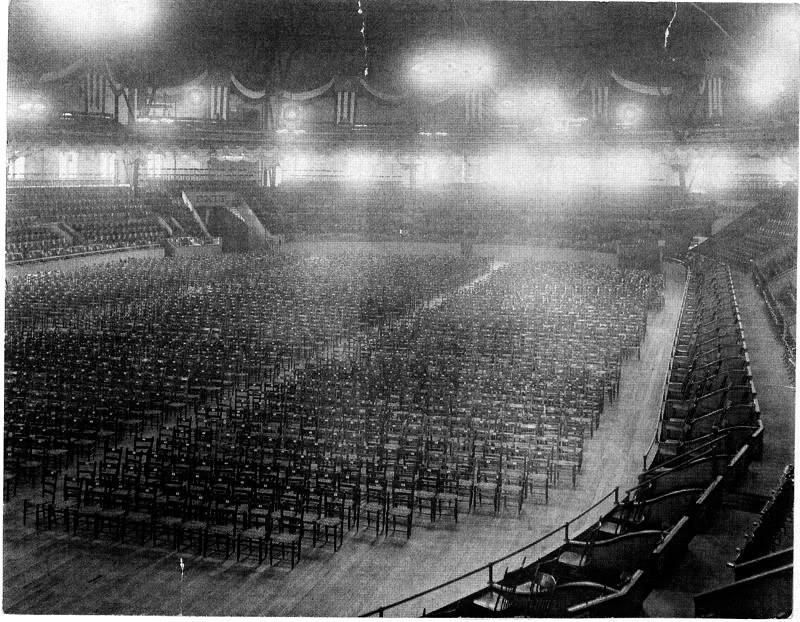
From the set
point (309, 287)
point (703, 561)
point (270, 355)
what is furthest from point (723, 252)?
point (703, 561)

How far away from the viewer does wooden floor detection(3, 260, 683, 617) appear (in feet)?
33.1

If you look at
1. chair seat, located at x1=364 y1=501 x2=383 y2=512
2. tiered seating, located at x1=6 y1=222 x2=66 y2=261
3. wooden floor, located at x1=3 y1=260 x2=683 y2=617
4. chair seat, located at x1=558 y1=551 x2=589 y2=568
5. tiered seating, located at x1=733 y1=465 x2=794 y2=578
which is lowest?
wooden floor, located at x1=3 y1=260 x2=683 y2=617

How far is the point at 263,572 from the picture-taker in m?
11.0

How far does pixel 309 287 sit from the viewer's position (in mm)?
34219

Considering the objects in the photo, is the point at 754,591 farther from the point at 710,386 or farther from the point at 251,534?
the point at 710,386

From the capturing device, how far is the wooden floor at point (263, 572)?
10.1 m

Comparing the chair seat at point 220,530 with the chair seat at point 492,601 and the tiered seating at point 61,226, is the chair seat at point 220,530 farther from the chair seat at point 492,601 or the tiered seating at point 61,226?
the tiered seating at point 61,226

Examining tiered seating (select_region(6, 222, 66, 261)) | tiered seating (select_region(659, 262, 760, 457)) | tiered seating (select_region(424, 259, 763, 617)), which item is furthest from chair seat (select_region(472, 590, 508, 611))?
tiered seating (select_region(6, 222, 66, 261))

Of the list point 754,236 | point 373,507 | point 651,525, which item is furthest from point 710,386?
point 754,236

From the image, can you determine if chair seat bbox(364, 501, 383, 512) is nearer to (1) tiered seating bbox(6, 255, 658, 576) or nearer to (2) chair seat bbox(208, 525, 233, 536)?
(1) tiered seating bbox(6, 255, 658, 576)

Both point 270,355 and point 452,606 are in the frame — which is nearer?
point 452,606

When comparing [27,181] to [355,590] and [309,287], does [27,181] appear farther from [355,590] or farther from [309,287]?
[355,590]

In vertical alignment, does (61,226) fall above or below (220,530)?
above

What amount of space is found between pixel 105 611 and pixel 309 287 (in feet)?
81.0
